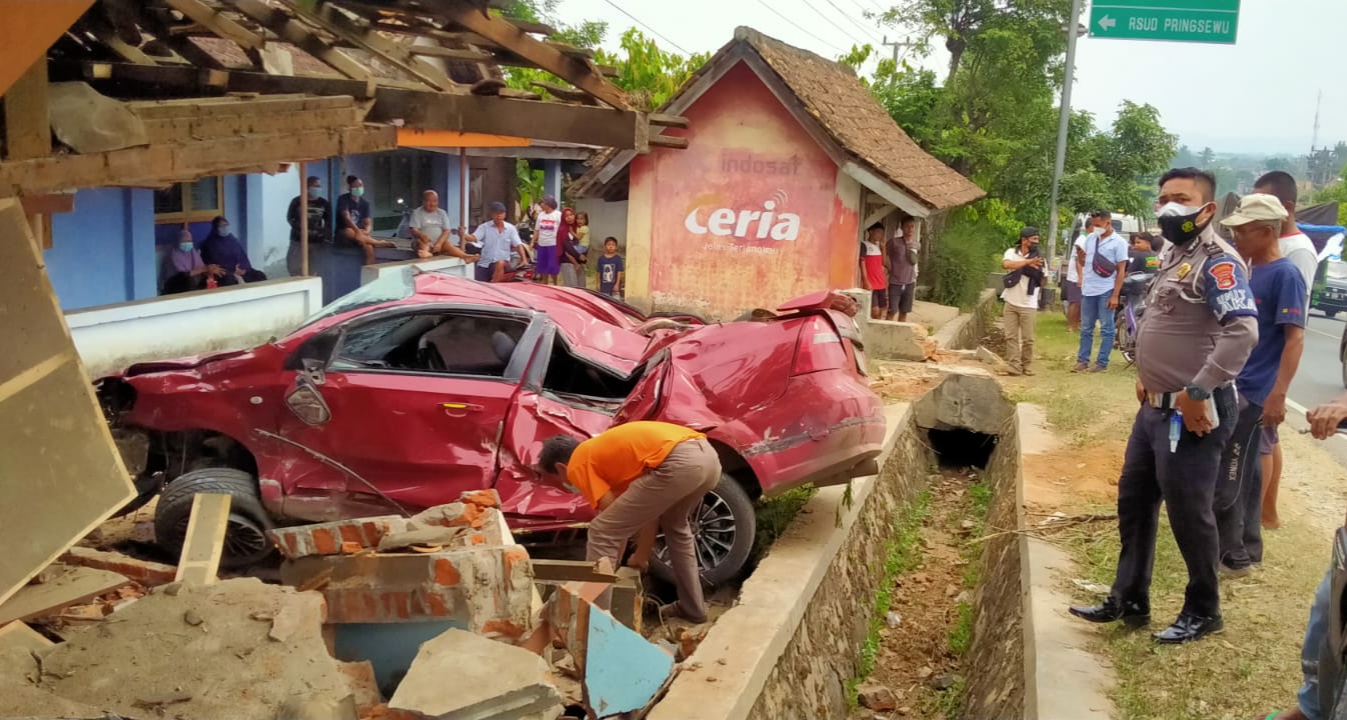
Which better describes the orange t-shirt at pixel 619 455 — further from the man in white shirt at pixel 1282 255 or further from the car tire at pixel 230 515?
the man in white shirt at pixel 1282 255

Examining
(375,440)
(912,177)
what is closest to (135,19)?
(375,440)

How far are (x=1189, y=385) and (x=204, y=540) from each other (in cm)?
446

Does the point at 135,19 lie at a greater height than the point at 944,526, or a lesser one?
greater

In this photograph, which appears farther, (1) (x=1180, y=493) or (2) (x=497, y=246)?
(2) (x=497, y=246)

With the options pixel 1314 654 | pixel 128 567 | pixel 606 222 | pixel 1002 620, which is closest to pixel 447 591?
pixel 128 567

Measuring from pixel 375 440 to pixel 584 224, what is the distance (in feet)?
40.0

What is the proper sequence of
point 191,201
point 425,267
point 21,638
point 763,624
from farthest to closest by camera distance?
point 425,267
point 191,201
point 763,624
point 21,638

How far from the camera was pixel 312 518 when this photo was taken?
251 inches

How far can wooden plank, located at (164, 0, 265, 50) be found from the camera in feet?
13.4

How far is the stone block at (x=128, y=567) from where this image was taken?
499 centimetres

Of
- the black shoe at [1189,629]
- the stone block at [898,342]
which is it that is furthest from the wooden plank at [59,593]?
the stone block at [898,342]

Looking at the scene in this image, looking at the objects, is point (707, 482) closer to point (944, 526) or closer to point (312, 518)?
point (312, 518)

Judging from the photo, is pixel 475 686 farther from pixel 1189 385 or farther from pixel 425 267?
pixel 425 267

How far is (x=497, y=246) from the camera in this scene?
15.7 m
